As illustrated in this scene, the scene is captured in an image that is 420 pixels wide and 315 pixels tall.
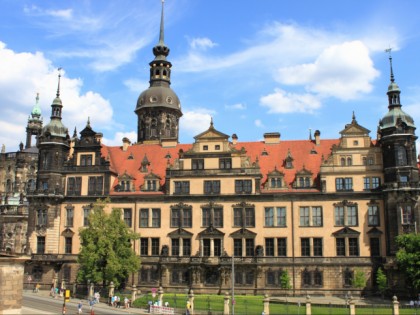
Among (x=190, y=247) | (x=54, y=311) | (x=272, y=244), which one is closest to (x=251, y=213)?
(x=272, y=244)

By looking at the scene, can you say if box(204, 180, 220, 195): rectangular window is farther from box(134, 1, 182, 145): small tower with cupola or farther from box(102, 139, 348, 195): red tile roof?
box(134, 1, 182, 145): small tower with cupola

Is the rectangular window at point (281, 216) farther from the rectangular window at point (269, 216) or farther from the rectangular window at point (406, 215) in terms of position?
the rectangular window at point (406, 215)

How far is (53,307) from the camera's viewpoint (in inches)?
1901

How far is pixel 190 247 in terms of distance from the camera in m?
61.9

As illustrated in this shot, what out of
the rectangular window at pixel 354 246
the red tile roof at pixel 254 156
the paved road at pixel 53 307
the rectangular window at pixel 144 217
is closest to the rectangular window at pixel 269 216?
the red tile roof at pixel 254 156

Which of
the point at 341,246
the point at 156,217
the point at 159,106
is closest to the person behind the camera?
the point at 341,246

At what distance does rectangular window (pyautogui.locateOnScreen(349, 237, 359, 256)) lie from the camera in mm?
58594

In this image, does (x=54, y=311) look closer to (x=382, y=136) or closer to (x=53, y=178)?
(x=53, y=178)

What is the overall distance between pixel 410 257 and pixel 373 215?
867 centimetres

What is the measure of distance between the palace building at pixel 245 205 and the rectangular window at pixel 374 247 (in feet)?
0.37

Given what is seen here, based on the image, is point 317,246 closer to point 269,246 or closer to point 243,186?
point 269,246

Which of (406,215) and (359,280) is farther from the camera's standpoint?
(406,215)

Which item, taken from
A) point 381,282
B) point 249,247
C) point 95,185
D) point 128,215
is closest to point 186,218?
point 128,215

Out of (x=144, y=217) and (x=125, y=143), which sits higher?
(x=125, y=143)
